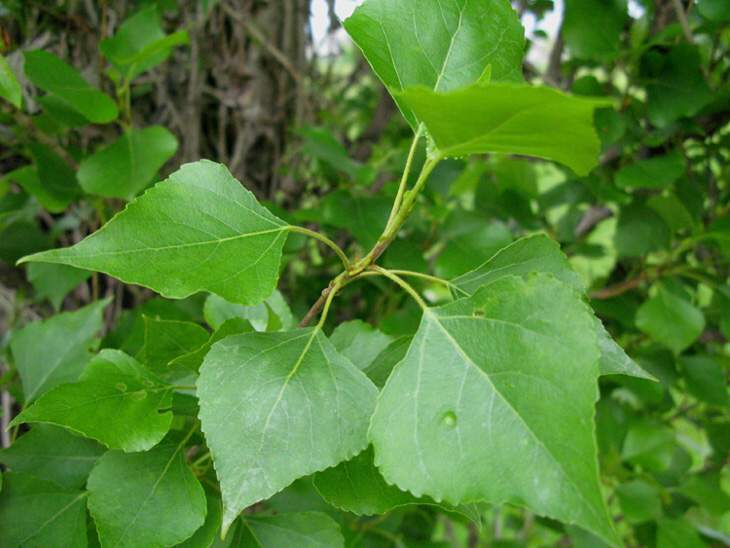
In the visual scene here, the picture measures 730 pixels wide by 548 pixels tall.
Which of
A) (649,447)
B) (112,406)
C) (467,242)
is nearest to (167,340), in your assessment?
(112,406)

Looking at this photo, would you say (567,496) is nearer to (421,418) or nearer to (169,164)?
(421,418)

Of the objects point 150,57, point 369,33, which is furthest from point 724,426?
point 150,57

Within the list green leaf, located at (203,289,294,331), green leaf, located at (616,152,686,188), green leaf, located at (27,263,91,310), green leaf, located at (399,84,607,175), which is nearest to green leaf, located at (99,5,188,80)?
green leaf, located at (27,263,91,310)

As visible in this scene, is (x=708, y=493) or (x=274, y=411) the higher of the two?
(x=274, y=411)

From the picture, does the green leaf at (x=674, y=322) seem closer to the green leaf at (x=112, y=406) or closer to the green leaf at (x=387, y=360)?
the green leaf at (x=387, y=360)

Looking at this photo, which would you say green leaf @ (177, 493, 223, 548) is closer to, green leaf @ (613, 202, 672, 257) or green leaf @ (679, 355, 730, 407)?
green leaf @ (613, 202, 672, 257)

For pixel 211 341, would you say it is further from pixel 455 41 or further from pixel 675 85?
pixel 675 85

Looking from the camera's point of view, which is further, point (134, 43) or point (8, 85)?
point (134, 43)
